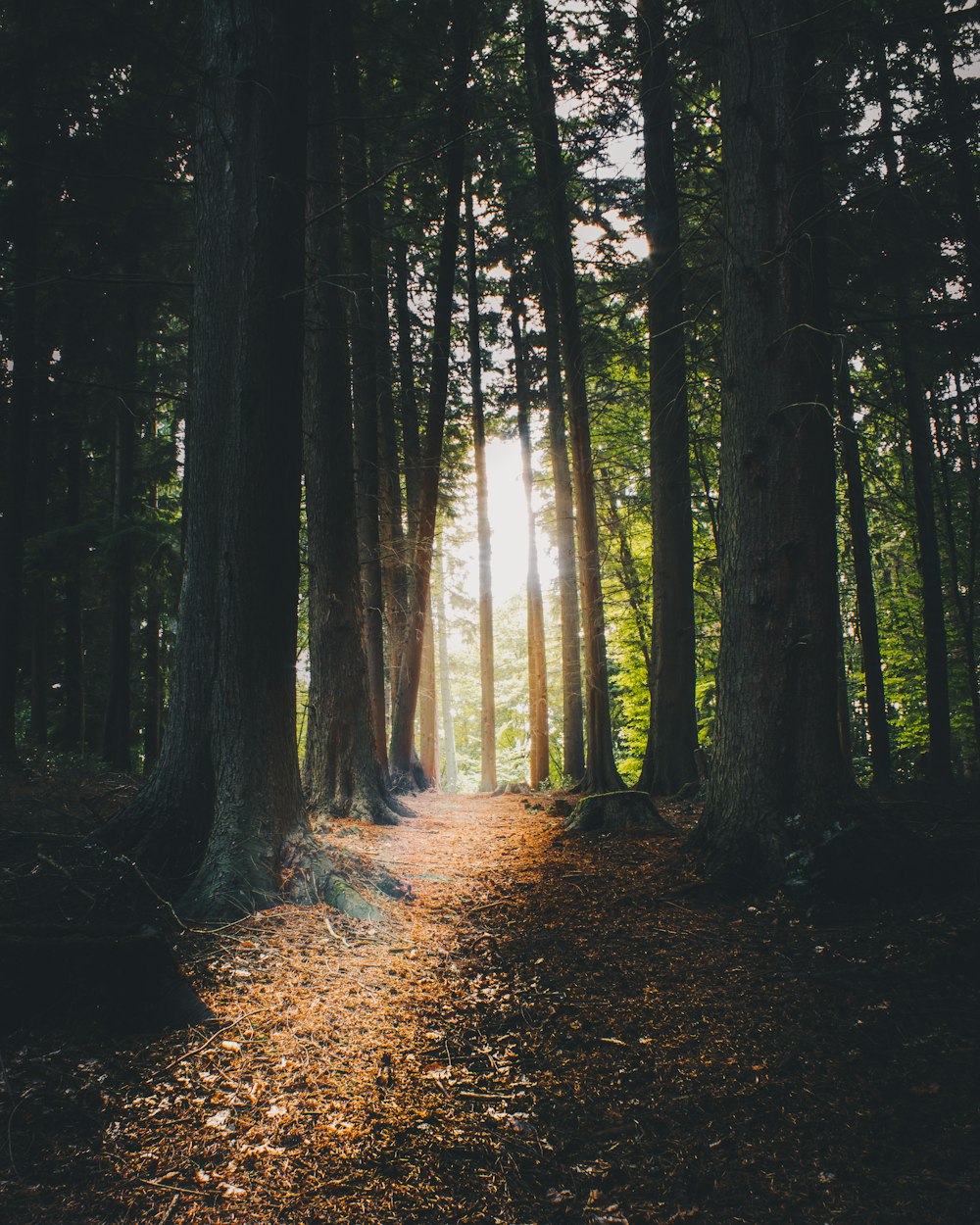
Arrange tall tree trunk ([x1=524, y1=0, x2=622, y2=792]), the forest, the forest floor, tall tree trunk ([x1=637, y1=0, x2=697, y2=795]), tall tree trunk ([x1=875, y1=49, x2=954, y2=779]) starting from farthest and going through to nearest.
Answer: tall tree trunk ([x1=524, y1=0, x2=622, y2=792]) → tall tree trunk ([x1=875, y1=49, x2=954, y2=779]) → tall tree trunk ([x1=637, y1=0, x2=697, y2=795]) → the forest → the forest floor

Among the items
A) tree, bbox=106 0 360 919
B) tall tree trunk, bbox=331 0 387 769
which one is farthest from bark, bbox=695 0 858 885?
tall tree trunk, bbox=331 0 387 769

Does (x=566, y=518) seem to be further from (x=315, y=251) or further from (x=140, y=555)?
(x=140, y=555)

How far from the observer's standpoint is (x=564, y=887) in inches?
189

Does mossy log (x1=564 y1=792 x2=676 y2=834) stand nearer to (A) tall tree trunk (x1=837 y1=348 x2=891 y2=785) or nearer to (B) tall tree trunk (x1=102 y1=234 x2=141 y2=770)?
(A) tall tree trunk (x1=837 y1=348 x2=891 y2=785)

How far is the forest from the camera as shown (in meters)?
2.07

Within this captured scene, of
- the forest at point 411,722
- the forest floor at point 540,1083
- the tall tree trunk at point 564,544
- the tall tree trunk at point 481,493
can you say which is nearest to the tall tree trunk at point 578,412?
the forest at point 411,722

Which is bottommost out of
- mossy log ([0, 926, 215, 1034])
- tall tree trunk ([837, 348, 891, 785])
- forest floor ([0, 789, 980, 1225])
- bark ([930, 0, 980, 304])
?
forest floor ([0, 789, 980, 1225])

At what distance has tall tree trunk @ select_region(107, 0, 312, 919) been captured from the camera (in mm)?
4172

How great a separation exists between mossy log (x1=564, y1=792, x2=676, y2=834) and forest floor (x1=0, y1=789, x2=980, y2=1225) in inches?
107

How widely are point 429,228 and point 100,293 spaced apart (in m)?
6.29

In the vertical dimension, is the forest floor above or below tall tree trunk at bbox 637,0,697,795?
below

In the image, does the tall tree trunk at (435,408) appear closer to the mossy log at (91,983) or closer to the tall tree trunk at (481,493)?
the tall tree trunk at (481,493)

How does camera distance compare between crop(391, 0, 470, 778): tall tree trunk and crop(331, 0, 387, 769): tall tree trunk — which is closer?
crop(391, 0, 470, 778): tall tree trunk

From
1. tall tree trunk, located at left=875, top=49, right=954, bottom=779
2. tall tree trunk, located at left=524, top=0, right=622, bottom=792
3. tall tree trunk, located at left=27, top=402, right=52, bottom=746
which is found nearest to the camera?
tall tree trunk, located at left=875, top=49, right=954, bottom=779
